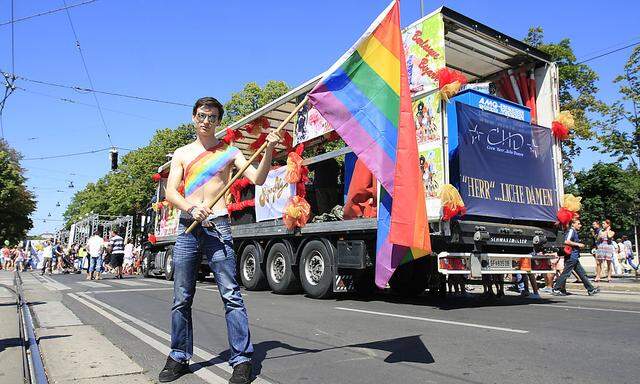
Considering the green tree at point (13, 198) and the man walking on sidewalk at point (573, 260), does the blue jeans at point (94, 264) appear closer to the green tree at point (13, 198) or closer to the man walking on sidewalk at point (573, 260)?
the man walking on sidewalk at point (573, 260)

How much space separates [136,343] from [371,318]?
2.99 metres

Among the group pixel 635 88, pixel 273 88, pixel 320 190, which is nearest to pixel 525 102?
pixel 320 190

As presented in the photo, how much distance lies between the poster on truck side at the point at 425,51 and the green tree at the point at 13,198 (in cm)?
A: 5082

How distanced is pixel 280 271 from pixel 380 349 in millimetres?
6104

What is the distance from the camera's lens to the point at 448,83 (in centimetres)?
712

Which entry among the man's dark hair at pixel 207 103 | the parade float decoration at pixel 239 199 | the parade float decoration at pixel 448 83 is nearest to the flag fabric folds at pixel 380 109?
the man's dark hair at pixel 207 103

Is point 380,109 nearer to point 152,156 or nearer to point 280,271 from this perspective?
Result: point 280,271

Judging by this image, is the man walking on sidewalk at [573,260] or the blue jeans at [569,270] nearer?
the man walking on sidewalk at [573,260]

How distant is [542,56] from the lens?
916 cm

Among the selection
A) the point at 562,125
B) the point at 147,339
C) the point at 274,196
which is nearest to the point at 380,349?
the point at 147,339

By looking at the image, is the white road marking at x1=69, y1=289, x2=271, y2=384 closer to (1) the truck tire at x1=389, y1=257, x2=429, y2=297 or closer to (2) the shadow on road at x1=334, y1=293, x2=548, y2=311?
(2) the shadow on road at x1=334, y1=293, x2=548, y2=311

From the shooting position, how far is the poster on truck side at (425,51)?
24.4 feet

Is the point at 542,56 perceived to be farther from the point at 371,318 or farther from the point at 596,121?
the point at 596,121

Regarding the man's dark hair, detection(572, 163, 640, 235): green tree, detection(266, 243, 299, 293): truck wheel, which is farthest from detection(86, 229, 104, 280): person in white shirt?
detection(572, 163, 640, 235): green tree
